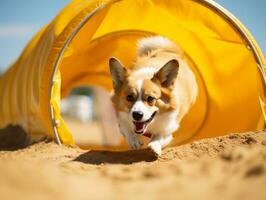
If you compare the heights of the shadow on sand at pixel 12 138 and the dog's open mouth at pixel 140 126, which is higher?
the dog's open mouth at pixel 140 126

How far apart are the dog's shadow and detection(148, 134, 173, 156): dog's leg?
0.06 meters

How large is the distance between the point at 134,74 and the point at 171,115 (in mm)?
641

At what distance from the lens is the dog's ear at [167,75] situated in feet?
17.2

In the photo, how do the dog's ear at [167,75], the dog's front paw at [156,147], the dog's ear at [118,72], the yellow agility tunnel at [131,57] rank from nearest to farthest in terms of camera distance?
the dog's front paw at [156,147]
the dog's ear at [167,75]
the dog's ear at [118,72]
the yellow agility tunnel at [131,57]

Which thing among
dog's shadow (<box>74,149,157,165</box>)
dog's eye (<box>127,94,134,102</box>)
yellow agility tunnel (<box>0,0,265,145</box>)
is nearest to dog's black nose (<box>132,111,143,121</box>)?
dog's eye (<box>127,94,134,102</box>)

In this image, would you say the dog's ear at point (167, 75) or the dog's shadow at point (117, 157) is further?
the dog's ear at point (167, 75)

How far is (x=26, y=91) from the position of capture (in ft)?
22.0

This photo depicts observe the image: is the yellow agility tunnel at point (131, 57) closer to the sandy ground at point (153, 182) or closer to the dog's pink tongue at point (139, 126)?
the dog's pink tongue at point (139, 126)

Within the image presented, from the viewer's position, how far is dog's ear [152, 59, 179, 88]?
5246mm

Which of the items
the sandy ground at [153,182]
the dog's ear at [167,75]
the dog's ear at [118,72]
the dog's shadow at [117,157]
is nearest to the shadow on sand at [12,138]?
the dog's shadow at [117,157]

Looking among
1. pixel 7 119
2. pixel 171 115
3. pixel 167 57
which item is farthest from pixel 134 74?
pixel 7 119

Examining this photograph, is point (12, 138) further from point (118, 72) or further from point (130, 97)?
point (130, 97)

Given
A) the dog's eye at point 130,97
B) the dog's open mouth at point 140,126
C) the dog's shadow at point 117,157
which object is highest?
the dog's eye at point 130,97

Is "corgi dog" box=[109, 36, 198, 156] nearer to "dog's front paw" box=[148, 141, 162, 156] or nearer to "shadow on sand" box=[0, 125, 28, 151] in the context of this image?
"dog's front paw" box=[148, 141, 162, 156]
